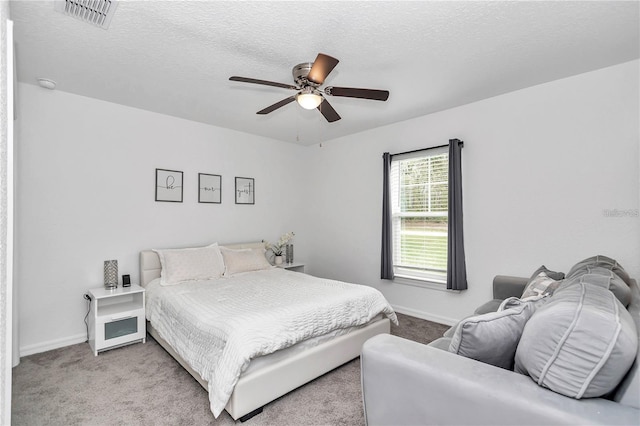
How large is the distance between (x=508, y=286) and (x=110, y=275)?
393 cm

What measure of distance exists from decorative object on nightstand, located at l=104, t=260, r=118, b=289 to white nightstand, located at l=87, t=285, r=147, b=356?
2.5 inches

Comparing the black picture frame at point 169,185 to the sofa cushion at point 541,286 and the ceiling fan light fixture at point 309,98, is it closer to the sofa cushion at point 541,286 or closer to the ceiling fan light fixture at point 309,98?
the ceiling fan light fixture at point 309,98

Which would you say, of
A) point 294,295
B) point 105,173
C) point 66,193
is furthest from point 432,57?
point 66,193

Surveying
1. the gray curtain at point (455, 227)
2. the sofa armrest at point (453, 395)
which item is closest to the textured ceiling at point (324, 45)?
the gray curtain at point (455, 227)

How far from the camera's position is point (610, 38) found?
225 centimetres

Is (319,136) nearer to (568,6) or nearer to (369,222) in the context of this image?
(369,222)

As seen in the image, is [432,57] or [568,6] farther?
[432,57]

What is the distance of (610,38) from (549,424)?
2690 millimetres

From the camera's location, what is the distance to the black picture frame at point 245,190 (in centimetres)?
457

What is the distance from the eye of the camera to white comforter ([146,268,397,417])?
1.98 m

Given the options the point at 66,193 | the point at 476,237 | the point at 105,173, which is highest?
the point at 105,173

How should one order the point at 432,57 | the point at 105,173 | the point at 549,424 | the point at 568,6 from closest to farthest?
the point at 549,424, the point at 568,6, the point at 432,57, the point at 105,173

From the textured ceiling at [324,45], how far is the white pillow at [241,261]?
1.84 meters

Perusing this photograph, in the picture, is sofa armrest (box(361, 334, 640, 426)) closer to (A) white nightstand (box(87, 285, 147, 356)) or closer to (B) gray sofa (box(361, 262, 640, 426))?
(B) gray sofa (box(361, 262, 640, 426))
